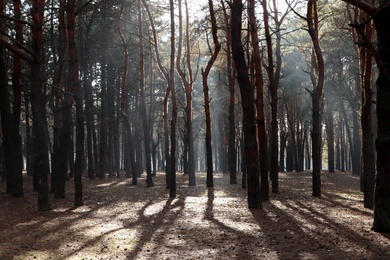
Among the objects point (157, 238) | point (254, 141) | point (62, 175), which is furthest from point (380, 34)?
point (62, 175)

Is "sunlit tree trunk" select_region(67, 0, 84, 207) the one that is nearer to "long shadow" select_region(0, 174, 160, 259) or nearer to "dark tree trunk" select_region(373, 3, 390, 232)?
"long shadow" select_region(0, 174, 160, 259)

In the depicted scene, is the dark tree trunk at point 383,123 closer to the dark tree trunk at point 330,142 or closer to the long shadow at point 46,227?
the long shadow at point 46,227

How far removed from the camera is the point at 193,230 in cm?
940

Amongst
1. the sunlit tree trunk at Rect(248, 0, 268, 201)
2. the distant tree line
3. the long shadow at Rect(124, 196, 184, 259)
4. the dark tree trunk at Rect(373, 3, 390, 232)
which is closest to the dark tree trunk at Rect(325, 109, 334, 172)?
the distant tree line

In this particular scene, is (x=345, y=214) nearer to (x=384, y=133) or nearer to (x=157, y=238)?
(x=384, y=133)

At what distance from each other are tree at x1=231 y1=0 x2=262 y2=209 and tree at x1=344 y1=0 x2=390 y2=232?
4.52 m

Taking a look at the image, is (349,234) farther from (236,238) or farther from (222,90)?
(222,90)

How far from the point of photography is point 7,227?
32.7 feet

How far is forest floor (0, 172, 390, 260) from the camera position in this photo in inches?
282

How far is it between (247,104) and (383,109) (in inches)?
188

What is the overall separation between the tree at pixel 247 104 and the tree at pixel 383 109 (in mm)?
4516

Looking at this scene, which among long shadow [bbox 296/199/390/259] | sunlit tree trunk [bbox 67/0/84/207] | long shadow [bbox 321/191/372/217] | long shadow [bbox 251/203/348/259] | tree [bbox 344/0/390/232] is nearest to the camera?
long shadow [bbox 296/199/390/259]

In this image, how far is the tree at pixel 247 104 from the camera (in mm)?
11773

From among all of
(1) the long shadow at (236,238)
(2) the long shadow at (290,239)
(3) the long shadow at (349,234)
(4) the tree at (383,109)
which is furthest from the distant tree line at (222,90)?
(1) the long shadow at (236,238)
